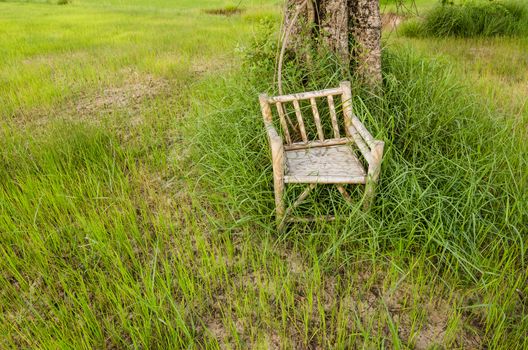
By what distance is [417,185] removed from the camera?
5.73ft

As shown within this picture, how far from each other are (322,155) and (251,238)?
Answer: 627 mm

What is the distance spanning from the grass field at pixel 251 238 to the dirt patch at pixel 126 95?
0.57 meters

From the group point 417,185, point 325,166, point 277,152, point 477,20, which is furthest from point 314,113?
point 477,20

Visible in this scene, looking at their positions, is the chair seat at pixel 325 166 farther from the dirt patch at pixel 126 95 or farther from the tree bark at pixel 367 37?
the dirt patch at pixel 126 95

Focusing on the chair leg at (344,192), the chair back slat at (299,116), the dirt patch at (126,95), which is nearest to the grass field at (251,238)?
the chair leg at (344,192)

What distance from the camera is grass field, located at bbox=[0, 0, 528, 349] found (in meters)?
1.45

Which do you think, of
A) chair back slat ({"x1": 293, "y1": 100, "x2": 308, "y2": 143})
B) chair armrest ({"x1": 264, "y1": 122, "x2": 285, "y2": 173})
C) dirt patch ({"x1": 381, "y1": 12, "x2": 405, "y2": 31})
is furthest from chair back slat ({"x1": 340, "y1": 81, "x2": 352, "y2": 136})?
dirt patch ({"x1": 381, "y1": 12, "x2": 405, "y2": 31})

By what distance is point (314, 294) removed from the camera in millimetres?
1597

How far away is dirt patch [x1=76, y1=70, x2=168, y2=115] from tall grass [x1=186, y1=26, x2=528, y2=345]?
1.53 metres

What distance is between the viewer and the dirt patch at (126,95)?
3.69m

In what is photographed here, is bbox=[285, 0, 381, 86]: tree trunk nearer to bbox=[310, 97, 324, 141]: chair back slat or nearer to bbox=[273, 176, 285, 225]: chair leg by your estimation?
bbox=[310, 97, 324, 141]: chair back slat

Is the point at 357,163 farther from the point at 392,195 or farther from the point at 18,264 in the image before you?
the point at 18,264

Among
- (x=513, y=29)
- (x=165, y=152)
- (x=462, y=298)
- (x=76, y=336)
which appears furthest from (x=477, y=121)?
(x=513, y=29)

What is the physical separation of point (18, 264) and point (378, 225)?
1913 millimetres
